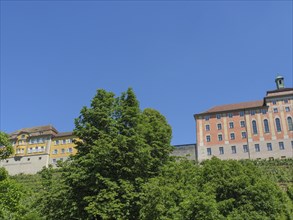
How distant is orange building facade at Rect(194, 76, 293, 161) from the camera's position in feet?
197

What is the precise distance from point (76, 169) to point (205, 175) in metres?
10.8

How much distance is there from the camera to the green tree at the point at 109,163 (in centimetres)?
1647

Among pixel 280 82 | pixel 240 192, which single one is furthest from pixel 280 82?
pixel 240 192

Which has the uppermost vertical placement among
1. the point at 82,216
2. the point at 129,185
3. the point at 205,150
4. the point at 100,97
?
the point at 205,150

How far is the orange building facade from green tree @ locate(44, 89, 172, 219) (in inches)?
1755

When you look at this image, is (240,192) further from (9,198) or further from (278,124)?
(278,124)

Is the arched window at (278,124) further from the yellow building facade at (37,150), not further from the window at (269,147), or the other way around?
the yellow building facade at (37,150)

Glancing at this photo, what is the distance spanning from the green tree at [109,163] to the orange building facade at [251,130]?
44578 mm

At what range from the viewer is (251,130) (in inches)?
2453

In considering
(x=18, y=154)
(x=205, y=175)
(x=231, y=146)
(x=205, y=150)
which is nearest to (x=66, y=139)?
(x=18, y=154)

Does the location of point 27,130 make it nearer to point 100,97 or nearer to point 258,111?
point 258,111

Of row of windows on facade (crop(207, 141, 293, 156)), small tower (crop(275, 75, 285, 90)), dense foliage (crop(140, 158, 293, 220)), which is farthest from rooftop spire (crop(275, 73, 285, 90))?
dense foliage (crop(140, 158, 293, 220))

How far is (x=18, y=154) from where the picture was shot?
252 feet

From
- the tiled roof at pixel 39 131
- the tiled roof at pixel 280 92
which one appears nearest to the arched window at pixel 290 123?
the tiled roof at pixel 280 92
